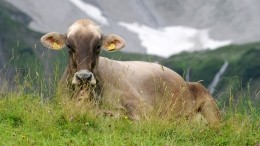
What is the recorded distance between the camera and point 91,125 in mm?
11469

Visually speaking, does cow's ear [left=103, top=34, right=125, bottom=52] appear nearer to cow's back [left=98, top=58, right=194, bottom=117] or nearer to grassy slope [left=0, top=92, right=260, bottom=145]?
cow's back [left=98, top=58, right=194, bottom=117]

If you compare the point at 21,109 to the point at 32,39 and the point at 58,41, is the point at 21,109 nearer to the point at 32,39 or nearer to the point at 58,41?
the point at 58,41

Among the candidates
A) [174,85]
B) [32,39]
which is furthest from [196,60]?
[174,85]

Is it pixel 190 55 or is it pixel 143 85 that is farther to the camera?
pixel 190 55

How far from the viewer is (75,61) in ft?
45.5

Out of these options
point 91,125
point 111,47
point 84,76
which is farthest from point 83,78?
point 91,125

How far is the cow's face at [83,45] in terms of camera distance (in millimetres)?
13414

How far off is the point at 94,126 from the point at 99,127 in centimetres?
19

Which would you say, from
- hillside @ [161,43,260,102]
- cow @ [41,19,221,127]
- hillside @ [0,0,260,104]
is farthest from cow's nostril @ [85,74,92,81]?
hillside @ [0,0,260,104]

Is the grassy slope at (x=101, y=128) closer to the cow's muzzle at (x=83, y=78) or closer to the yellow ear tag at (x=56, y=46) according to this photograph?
the cow's muzzle at (x=83, y=78)

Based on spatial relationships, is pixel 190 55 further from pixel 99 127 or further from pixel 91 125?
pixel 99 127

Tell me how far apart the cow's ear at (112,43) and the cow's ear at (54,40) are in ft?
2.59

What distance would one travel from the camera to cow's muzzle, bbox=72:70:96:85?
13234mm

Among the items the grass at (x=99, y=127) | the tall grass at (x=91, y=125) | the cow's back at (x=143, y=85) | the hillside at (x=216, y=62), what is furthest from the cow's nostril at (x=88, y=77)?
the hillside at (x=216, y=62)
